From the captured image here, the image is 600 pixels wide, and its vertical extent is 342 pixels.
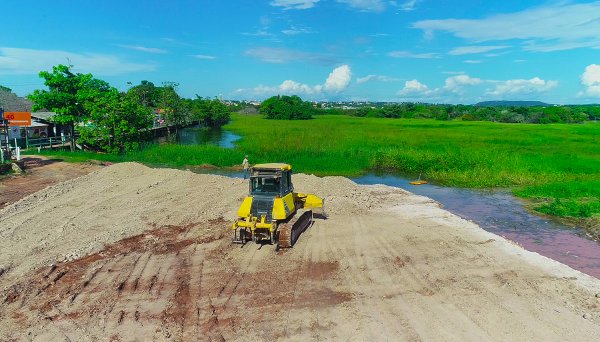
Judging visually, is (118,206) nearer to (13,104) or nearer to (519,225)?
(519,225)

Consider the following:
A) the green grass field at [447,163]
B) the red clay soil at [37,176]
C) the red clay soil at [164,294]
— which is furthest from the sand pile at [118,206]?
the green grass field at [447,163]

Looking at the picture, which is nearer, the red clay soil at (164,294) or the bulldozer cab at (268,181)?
the red clay soil at (164,294)

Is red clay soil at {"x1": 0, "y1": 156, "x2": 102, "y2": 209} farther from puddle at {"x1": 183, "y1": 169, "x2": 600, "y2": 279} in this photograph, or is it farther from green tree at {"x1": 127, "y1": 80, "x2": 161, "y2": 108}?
green tree at {"x1": 127, "y1": 80, "x2": 161, "y2": 108}

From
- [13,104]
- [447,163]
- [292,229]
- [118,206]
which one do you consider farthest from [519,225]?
[13,104]

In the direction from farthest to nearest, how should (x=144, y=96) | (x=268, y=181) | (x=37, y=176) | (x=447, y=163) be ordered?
(x=144, y=96) < (x=447, y=163) < (x=37, y=176) < (x=268, y=181)

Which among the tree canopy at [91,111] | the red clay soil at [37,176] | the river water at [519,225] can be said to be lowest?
the river water at [519,225]

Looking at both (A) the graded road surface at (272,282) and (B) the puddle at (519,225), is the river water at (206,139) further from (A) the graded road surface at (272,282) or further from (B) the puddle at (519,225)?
(A) the graded road surface at (272,282)

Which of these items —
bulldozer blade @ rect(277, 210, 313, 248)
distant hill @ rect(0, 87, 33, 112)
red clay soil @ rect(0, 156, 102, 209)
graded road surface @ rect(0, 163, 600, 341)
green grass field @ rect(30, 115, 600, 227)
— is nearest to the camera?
graded road surface @ rect(0, 163, 600, 341)

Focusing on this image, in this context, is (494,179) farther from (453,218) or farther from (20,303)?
(20,303)

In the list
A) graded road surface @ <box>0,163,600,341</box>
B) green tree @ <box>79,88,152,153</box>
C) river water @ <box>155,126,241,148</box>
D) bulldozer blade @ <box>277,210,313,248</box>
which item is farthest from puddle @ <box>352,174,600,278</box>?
river water @ <box>155,126,241,148</box>
